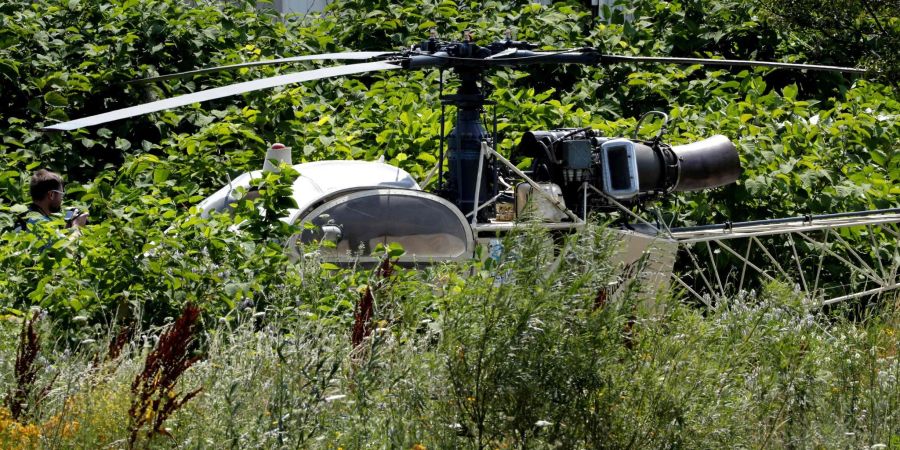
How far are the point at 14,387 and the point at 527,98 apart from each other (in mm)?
7870

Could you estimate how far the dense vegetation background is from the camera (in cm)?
391

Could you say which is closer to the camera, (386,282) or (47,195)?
(386,282)

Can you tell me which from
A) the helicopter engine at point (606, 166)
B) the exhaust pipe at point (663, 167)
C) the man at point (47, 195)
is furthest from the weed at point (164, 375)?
the exhaust pipe at point (663, 167)

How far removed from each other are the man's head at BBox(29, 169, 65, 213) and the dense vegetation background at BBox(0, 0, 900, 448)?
0.77 feet

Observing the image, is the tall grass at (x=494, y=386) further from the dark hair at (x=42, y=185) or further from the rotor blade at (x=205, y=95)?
the dark hair at (x=42, y=185)

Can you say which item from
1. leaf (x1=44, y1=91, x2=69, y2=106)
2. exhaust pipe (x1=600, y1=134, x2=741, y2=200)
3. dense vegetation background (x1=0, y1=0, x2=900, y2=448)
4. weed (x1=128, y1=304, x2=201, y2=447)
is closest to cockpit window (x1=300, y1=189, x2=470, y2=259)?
dense vegetation background (x1=0, y1=0, x2=900, y2=448)

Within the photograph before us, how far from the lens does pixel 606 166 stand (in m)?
7.30

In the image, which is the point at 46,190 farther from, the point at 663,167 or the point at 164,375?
the point at 164,375

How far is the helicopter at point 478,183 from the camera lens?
21.5ft

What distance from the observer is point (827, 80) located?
1322 centimetres

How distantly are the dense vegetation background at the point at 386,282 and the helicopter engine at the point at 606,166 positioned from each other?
1.34 m

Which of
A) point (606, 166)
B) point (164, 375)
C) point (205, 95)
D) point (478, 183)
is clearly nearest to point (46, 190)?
point (205, 95)

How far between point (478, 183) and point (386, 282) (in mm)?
1583

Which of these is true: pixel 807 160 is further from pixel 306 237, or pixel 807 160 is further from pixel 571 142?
pixel 306 237
